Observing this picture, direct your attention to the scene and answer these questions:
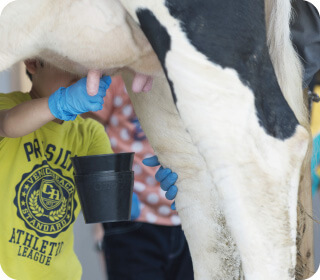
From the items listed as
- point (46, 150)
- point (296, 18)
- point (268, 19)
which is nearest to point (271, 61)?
point (268, 19)

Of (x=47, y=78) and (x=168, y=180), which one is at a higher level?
(x=47, y=78)

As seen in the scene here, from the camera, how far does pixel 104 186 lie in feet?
3.63

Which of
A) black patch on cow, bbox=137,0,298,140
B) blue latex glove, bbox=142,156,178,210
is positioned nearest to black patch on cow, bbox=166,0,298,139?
black patch on cow, bbox=137,0,298,140

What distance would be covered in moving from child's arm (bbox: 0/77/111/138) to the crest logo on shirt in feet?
0.45

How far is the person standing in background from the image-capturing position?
1507mm

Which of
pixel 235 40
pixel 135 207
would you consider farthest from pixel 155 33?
pixel 135 207

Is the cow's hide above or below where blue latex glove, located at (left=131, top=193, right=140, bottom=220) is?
above

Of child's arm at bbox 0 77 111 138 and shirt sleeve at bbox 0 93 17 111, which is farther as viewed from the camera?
shirt sleeve at bbox 0 93 17 111

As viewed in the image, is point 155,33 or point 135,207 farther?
point 135,207

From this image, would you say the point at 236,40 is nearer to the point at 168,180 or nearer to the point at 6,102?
the point at 168,180

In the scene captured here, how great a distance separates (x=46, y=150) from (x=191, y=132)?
0.50 m

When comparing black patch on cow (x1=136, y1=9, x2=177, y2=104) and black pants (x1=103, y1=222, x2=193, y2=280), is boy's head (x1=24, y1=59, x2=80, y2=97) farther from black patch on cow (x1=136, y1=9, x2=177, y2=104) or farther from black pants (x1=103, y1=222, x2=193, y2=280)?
black pants (x1=103, y1=222, x2=193, y2=280)

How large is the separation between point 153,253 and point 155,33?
88cm

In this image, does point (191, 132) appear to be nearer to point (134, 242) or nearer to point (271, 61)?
point (271, 61)
